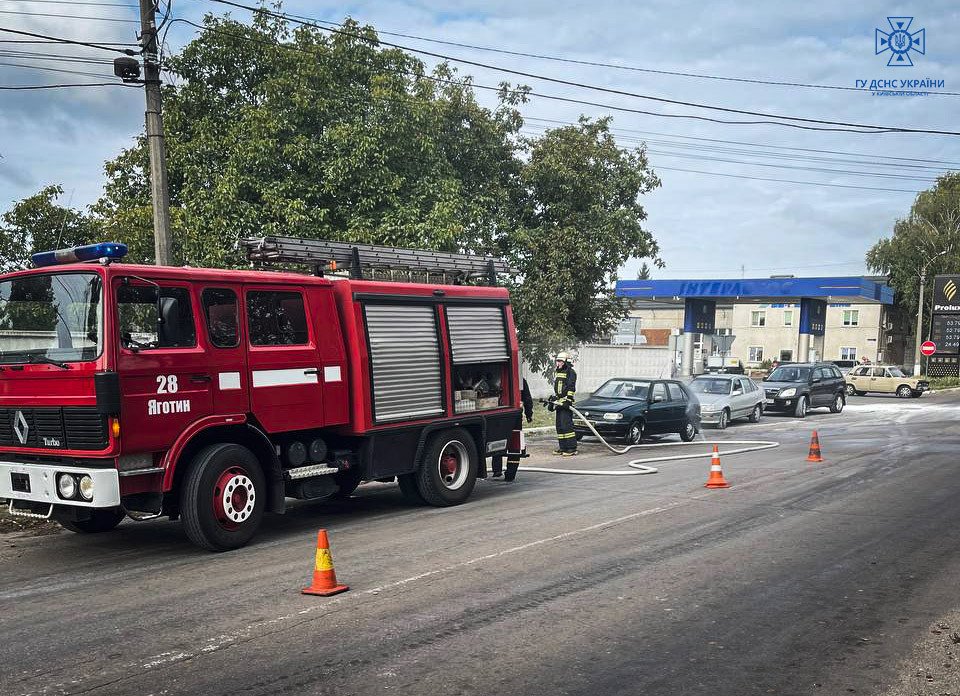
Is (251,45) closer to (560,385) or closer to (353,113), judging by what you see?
(353,113)

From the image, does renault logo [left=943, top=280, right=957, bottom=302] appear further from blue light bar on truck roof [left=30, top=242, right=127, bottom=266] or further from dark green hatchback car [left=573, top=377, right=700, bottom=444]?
blue light bar on truck roof [left=30, top=242, right=127, bottom=266]

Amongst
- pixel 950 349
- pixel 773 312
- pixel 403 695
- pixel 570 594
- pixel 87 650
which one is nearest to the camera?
pixel 403 695

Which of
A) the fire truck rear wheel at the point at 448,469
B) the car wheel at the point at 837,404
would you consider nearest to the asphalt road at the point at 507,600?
the fire truck rear wheel at the point at 448,469

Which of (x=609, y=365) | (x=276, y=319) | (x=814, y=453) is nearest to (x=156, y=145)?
(x=276, y=319)

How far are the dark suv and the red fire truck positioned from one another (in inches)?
781

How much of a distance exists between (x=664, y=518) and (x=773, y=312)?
231ft

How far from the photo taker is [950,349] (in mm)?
54344

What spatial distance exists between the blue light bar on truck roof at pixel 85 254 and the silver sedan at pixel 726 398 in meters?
17.8

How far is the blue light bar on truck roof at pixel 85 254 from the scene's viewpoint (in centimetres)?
792

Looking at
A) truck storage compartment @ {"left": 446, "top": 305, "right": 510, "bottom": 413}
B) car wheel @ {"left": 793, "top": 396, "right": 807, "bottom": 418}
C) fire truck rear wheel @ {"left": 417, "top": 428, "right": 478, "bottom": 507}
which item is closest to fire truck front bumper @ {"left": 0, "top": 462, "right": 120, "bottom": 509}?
fire truck rear wheel @ {"left": 417, "top": 428, "right": 478, "bottom": 507}

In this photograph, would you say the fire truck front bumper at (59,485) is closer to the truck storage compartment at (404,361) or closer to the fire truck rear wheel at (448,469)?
the truck storage compartment at (404,361)

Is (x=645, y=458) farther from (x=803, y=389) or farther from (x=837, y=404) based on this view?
(x=837, y=404)

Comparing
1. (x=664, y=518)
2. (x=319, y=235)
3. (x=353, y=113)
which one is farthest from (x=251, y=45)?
(x=664, y=518)

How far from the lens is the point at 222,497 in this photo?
841cm
